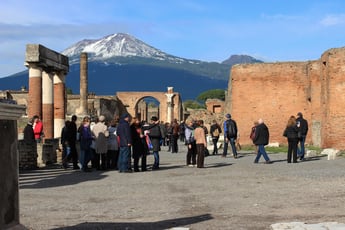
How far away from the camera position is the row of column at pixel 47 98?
22375 millimetres

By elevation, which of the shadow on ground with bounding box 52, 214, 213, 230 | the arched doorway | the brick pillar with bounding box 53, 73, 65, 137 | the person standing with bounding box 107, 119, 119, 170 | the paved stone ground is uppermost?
A: the arched doorway

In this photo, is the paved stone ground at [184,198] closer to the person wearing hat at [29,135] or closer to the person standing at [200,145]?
the person standing at [200,145]

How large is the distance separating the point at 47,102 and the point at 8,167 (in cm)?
1812

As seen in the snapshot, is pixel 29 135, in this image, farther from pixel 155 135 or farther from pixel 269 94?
pixel 269 94

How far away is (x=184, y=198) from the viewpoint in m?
10.8

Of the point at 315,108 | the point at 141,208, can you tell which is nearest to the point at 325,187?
the point at 141,208

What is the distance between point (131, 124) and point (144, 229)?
9426mm

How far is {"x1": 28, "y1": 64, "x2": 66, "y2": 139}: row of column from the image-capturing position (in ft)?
73.4

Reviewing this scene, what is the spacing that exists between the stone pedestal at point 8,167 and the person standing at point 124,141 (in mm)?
9978

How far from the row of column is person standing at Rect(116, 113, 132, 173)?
22.9 feet

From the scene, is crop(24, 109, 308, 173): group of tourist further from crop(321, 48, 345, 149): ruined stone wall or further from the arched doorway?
the arched doorway

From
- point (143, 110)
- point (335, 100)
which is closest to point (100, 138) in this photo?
point (335, 100)

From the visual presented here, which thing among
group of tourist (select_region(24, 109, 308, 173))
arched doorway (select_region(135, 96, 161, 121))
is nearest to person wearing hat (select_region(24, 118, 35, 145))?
group of tourist (select_region(24, 109, 308, 173))

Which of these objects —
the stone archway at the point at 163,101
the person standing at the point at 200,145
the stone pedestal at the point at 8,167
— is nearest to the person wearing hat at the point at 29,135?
the person standing at the point at 200,145
